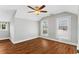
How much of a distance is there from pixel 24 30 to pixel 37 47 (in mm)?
316

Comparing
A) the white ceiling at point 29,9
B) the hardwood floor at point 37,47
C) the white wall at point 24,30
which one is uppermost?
the white ceiling at point 29,9

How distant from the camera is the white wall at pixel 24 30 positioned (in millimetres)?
1225

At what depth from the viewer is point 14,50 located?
1252 millimetres

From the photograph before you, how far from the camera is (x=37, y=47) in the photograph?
134cm

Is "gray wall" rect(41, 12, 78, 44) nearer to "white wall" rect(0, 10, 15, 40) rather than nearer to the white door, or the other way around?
the white door

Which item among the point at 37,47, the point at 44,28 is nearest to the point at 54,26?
the point at 44,28

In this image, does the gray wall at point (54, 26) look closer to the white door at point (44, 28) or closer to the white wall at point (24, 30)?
the white door at point (44, 28)

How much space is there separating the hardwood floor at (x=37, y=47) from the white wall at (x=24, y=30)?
7cm

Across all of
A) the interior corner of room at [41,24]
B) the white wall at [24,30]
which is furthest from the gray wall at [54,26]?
the white wall at [24,30]

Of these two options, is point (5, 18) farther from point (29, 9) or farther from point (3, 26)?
point (29, 9)
